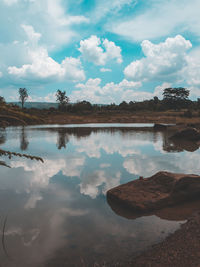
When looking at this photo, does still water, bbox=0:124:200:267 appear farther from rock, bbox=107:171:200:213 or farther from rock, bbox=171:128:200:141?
rock, bbox=171:128:200:141

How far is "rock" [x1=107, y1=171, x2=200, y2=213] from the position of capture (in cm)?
770

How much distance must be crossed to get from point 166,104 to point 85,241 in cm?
12442

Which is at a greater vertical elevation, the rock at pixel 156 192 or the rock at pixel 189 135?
the rock at pixel 189 135

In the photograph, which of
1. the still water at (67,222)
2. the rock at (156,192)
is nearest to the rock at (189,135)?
the still water at (67,222)

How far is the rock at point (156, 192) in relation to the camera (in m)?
7.70

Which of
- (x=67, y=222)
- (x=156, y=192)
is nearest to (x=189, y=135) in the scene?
(x=156, y=192)

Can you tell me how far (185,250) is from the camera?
5.14 metres

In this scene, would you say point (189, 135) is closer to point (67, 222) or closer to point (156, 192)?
point (156, 192)

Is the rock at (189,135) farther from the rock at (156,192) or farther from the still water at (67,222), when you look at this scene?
the rock at (156,192)

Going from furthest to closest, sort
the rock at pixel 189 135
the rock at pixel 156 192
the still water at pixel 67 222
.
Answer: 1. the rock at pixel 189 135
2. the rock at pixel 156 192
3. the still water at pixel 67 222

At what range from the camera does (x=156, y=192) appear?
8.34 metres

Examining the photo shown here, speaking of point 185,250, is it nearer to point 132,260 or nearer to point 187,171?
point 132,260

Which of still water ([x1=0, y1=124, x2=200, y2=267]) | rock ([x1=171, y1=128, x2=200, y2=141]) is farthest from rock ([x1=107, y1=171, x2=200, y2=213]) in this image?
rock ([x1=171, y1=128, x2=200, y2=141])

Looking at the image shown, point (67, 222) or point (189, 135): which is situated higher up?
point (189, 135)
